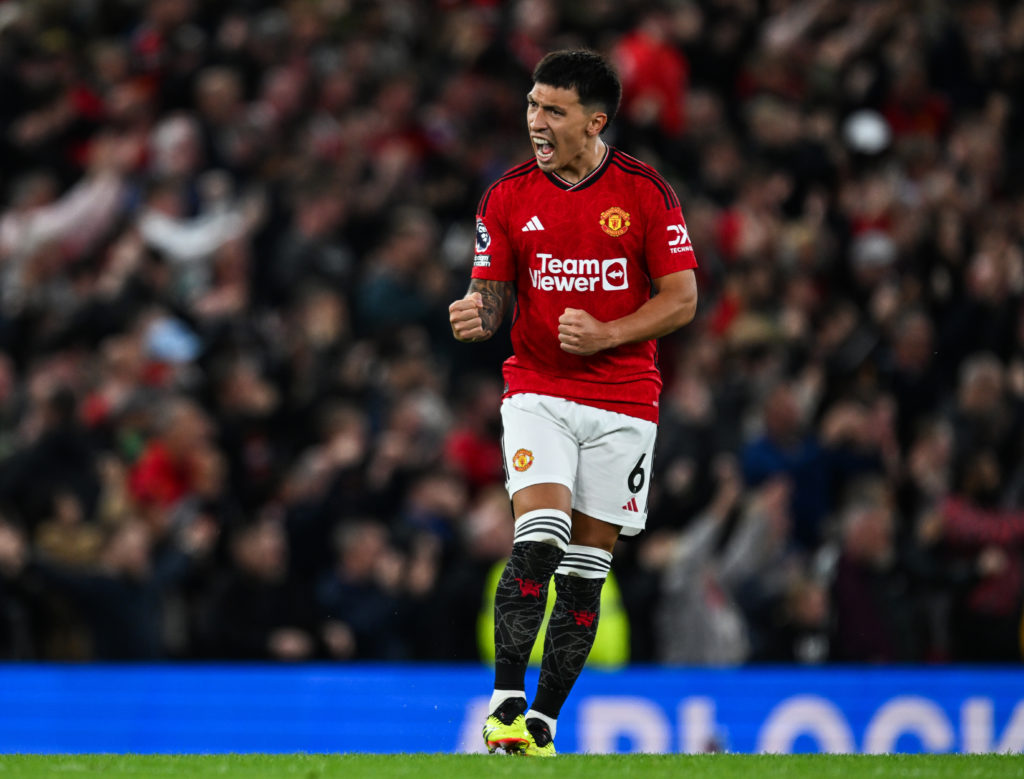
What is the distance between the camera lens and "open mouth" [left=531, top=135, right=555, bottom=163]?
5.90 meters

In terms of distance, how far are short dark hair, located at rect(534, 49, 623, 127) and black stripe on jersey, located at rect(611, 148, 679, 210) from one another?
0.15 metres

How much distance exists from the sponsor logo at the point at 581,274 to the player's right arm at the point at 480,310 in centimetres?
16

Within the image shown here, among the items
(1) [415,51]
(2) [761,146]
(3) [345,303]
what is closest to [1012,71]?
(2) [761,146]

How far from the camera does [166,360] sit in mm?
11289

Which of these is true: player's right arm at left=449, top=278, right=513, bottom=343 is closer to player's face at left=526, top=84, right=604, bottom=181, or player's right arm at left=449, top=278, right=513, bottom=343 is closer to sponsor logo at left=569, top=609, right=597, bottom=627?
player's face at left=526, top=84, right=604, bottom=181

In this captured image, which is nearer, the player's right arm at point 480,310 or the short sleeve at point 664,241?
the player's right arm at point 480,310

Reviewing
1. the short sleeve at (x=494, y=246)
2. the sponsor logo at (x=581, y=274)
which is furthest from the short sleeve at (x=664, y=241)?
the short sleeve at (x=494, y=246)

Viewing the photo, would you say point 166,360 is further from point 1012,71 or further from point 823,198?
point 1012,71

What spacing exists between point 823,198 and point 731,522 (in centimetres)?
444

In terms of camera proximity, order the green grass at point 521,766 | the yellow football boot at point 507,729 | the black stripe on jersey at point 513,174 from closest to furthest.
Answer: the green grass at point 521,766
the yellow football boot at point 507,729
the black stripe on jersey at point 513,174

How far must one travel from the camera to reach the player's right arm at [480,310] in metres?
5.72

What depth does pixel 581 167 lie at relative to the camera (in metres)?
5.98

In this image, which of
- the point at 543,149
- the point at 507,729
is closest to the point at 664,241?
the point at 543,149

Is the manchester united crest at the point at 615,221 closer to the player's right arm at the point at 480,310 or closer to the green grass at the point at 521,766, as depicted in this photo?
the player's right arm at the point at 480,310
